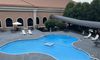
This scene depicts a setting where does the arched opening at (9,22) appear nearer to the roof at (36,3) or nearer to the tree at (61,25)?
the roof at (36,3)

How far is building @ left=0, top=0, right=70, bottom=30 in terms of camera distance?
2916 centimetres

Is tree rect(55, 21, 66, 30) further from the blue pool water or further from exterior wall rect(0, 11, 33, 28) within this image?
exterior wall rect(0, 11, 33, 28)

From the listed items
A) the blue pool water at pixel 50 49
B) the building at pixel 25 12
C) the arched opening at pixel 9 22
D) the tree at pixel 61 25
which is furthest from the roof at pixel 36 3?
the blue pool water at pixel 50 49

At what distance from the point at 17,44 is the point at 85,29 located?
11.6 meters

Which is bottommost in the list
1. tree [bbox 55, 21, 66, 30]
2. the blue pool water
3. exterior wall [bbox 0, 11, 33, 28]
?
the blue pool water

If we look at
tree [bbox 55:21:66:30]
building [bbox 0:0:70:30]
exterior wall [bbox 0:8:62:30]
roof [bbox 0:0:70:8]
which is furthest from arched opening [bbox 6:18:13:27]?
tree [bbox 55:21:66:30]

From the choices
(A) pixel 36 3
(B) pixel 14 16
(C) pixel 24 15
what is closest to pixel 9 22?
(B) pixel 14 16

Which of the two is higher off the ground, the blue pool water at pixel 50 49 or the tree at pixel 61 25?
the tree at pixel 61 25

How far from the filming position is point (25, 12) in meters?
31.0

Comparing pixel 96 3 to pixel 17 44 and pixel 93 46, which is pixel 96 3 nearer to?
pixel 93 46

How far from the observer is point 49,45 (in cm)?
1906

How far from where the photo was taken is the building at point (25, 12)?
29156 millimetres

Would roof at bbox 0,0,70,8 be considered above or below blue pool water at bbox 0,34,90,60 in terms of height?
above

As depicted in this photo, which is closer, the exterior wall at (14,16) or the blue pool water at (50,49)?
the blue pool water at (50,49)
